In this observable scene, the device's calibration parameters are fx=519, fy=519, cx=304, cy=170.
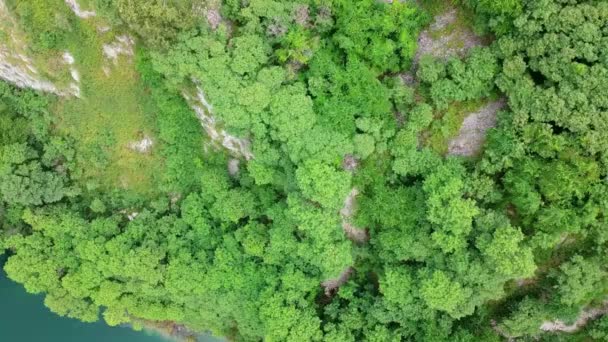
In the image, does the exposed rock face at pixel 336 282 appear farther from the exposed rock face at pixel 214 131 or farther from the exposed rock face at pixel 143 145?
the exposed rock face at pixel 143 145

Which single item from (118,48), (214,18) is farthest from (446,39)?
(118,48)

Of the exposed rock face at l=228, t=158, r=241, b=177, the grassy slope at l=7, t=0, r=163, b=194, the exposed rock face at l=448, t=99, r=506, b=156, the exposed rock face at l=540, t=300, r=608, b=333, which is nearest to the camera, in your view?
the exposed rock face at l=448, t=99, r=506, b=156

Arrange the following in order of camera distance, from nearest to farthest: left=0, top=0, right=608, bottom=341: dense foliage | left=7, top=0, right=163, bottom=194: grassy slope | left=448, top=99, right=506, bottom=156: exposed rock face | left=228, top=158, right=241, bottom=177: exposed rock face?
left=0, top=0, right=608, bottom=341: dense foliage, left=448, top=99, right=506, bottom=156: exposed rock face, left=7, top=0, right=163, bottom=194: grassy slope, left=228, top=158, right=241, bottom=177: exposed rock face

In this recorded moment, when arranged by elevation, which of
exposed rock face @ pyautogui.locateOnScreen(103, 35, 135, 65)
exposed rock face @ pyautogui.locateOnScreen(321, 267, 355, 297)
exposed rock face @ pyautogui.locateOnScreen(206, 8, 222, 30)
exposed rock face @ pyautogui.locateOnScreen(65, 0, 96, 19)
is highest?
exposed rock face @ pyautogui.locateOnScreen(206, 8, 222, 30)

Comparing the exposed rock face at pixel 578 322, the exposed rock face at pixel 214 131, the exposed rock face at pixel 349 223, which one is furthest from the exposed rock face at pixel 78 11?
the exposed rock face at pixel 578 322

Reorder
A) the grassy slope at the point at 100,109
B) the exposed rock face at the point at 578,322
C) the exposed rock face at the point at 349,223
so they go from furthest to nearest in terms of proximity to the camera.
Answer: the exposed rock face at the point at 349,223, the grassy slope at the point at 100,109, the exposed rock face at the point at 578,322

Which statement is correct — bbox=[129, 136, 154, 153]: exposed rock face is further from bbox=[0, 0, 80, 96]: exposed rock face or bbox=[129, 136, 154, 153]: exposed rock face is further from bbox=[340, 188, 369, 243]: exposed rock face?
bbox=[340, 188, 369, 243]: exposed rock face

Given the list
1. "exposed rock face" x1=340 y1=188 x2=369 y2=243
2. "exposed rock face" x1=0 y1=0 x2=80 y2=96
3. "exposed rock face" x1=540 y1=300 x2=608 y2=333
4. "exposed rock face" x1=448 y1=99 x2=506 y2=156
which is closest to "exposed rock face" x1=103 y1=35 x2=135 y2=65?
"exposed rock face" x1=0 y1=0 x2=80 y2=96
